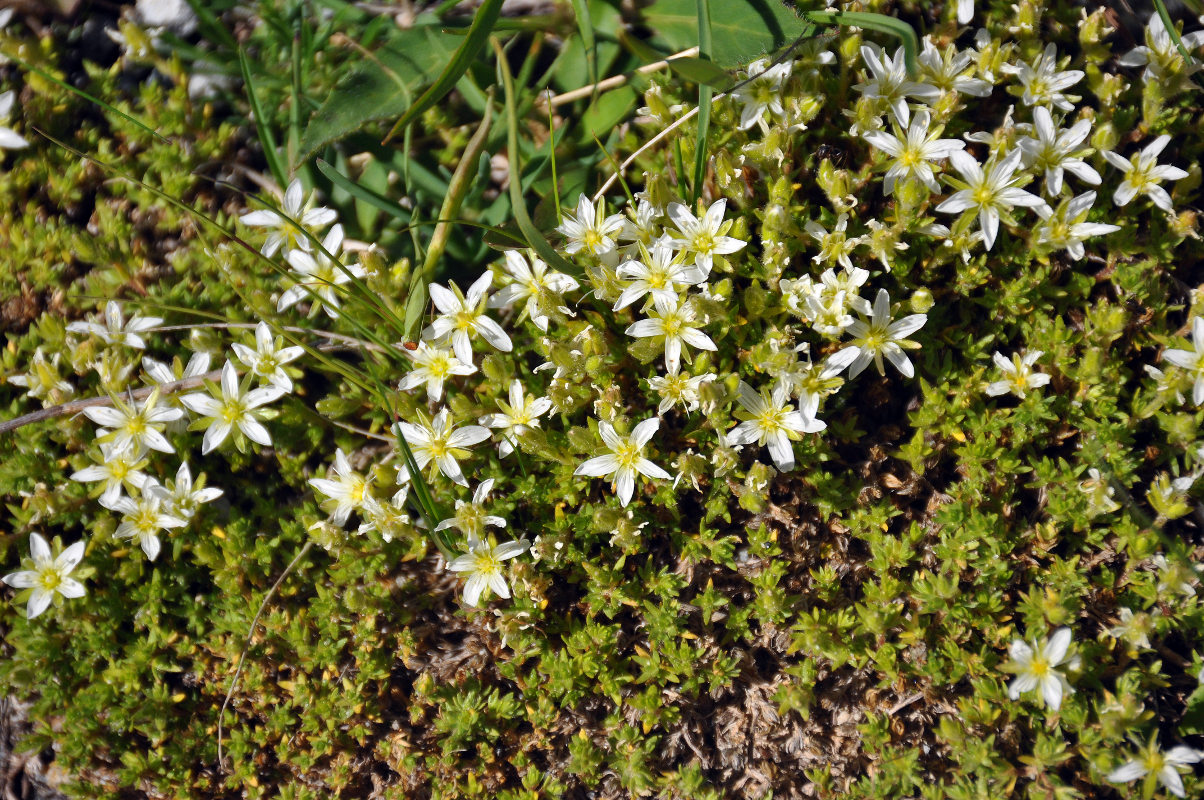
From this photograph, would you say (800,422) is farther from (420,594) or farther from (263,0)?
(263,0)

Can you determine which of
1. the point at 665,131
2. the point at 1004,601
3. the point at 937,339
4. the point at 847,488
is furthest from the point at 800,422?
the point at 665,131

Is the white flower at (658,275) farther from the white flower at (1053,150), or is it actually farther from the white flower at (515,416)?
the white flower at (1053,150)

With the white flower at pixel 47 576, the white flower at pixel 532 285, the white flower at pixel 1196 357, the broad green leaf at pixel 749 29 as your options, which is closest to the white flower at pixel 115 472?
the white flower at pixel 47 576

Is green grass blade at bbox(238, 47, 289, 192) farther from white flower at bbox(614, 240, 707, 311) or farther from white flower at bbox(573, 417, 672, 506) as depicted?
white flower at bbox(573, 417, 672, 506)

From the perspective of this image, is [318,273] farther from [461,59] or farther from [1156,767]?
[1156,767]

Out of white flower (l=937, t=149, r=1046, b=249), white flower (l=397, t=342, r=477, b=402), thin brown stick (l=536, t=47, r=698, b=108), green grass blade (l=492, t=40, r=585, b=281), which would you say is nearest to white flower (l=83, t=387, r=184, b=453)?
white flower (l=397, t=342, r=477, b=402)

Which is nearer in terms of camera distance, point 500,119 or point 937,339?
point 937,339

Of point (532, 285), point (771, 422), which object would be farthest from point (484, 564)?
point (771, 422)
